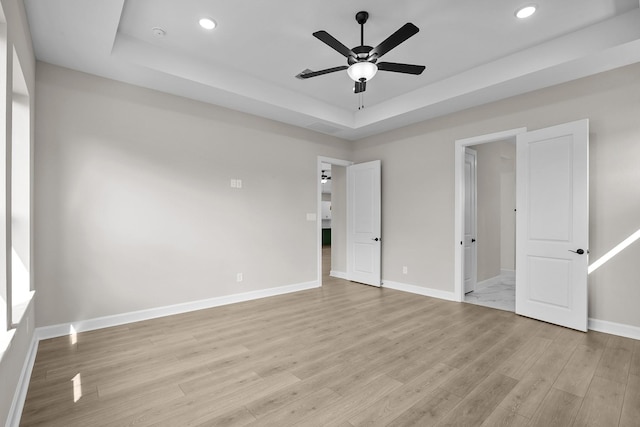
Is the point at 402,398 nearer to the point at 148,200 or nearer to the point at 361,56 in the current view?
the point at 361,56

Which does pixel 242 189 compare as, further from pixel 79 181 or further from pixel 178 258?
pixel 79 181

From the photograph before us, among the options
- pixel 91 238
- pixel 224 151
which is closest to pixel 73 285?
pixel 91 238

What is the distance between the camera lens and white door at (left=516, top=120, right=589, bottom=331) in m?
3.41

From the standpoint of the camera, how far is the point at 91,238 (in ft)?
11.3

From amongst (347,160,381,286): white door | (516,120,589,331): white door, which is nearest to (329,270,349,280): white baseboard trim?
(347,160,381,286): white door

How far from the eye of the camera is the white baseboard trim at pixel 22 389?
1820mm

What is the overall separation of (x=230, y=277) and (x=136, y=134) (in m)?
2.30

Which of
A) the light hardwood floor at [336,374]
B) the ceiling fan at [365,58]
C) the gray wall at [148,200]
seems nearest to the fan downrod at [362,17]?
the ceiling fan at [365,58]

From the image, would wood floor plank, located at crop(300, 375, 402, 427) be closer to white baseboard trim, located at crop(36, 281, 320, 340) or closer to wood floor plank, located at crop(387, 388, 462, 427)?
wood floor plank, located at crop(387, 388, 462, 427)

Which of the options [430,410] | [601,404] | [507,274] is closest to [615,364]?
[601,404]

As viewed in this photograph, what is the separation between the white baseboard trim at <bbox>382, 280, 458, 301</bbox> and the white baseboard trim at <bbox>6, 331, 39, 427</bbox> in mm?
4789

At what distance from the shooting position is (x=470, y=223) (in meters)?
5.23

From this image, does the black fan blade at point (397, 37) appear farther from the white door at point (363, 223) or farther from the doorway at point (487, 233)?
the white door at point (363, 223)

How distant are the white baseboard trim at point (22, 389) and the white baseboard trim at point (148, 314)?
33 centimetres
